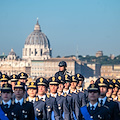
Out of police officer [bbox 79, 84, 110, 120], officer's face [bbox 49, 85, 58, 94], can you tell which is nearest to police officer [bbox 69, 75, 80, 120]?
officer's face [bbox 49, 85, 58, 94]

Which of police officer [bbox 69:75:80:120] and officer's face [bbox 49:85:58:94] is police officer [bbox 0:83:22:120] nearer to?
officer's face [bbox 49:85:58:94]

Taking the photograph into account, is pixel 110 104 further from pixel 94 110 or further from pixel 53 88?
pixel 53 88

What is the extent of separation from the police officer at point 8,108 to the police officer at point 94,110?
4.24 ft

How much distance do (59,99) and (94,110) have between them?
4108 millimetres

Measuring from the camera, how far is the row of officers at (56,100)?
1406 cm

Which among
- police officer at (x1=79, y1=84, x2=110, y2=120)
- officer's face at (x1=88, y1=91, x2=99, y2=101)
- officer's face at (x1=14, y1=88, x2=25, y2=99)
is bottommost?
police officer at (x1=79, y1=84, x2=110, y2=120)

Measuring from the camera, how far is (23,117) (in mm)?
14156

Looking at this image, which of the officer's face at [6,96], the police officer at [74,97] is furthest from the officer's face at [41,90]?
the officer's face at [6,96]

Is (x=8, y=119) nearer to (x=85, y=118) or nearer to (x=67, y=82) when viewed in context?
(x=85, y=118)

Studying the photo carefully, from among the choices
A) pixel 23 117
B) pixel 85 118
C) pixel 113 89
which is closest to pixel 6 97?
pixel 23 117

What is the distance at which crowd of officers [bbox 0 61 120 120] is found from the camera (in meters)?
14.1

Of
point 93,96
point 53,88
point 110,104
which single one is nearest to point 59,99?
point 53,88

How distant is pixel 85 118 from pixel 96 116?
0.94 feet

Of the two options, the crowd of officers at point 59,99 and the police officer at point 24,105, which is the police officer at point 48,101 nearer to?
the crowd of officers at point 59,99
